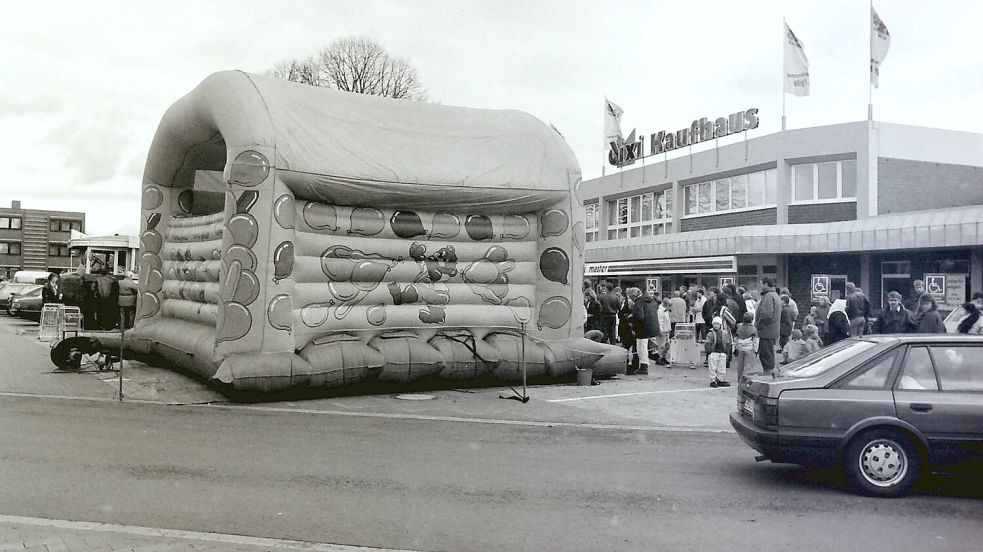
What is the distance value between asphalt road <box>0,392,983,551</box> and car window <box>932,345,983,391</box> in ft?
3.00

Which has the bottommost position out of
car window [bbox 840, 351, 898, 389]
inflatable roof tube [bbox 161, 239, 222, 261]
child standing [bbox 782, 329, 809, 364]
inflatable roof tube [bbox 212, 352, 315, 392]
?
inflatable roof tube [bbox 212, 352, 315, 392]

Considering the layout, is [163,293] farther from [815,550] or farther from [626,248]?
[626,248]

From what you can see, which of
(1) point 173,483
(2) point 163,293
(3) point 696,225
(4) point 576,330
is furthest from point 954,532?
(3) point 696,225

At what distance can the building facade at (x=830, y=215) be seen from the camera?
834 inches

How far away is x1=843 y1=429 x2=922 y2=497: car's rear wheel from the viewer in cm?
654

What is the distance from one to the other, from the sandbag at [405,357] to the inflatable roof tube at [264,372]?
118 centimetres

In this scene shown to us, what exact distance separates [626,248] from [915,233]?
13384 mm

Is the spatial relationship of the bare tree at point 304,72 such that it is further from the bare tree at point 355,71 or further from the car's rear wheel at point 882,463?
the car's rear wheel at point 882,463

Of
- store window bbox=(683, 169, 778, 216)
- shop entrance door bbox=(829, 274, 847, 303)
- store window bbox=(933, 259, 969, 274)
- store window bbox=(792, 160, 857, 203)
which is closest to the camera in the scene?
store window bbox=(933, 259, 969, 274)

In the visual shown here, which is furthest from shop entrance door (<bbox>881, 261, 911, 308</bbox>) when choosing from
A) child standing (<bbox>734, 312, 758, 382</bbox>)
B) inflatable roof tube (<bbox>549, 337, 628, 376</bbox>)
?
inflatable roof tube (<bbox>549, 337, 628, 376</bbox>)

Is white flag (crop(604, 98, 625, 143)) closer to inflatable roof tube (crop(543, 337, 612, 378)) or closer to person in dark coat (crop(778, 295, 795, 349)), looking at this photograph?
person in dark coat (crop(778, 295, 795, 349))

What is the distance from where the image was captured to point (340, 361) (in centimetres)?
1148

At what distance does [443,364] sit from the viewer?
12297 millimetres

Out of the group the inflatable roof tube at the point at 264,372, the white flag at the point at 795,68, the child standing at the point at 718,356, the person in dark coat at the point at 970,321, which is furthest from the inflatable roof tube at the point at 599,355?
the white flag at the point at 795,68
